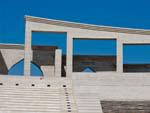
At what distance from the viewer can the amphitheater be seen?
1773cm

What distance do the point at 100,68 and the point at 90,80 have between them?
10443mm

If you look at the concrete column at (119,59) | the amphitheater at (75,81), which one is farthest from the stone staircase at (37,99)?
the concrete column at (119,59)

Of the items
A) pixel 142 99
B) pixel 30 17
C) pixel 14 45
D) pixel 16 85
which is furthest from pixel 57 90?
→ pixel 14 45

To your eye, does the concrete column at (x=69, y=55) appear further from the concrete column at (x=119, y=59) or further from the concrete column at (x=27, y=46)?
the concrete column at (x=119, y=59)

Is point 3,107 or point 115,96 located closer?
point 3,107

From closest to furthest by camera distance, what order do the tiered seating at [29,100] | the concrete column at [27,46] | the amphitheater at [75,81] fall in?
the tiered seating at [29,100] < the amphitheater at [75,81] < the concrete column at [27,46]

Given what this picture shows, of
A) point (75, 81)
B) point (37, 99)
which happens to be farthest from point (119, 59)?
point (37, 99)

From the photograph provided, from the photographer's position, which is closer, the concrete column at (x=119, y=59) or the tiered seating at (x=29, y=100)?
the tiered seating at (x=29, y=100)

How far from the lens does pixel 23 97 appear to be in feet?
60.4

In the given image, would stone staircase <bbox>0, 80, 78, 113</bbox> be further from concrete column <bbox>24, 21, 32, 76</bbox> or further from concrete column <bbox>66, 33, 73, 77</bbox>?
concrete column <bbox>24, 21, 32, 76</bbox>

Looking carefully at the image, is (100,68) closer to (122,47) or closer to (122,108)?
(122,47)

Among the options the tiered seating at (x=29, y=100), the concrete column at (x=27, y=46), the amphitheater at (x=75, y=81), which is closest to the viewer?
the tiered seating at (x=29, y=100)

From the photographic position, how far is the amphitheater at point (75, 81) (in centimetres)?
1773

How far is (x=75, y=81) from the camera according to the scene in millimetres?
22281
